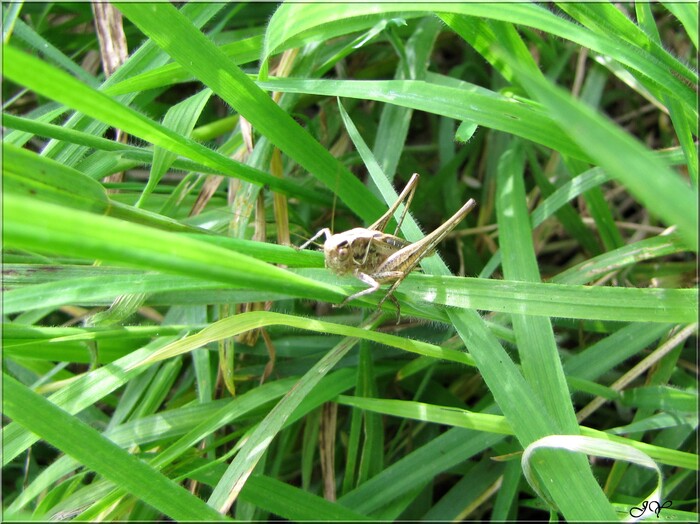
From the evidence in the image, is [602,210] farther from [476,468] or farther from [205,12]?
[205,12]

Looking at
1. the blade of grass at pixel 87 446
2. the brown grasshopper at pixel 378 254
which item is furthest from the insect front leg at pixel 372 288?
the blade of grass at pixel 87 446

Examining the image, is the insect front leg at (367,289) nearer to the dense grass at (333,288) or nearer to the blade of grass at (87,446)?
the dense grass at (333,288)

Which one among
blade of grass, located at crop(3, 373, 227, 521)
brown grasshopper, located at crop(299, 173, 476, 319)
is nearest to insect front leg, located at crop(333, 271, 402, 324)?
brown grasshopper, located at crop(299, 173, 476, 319)

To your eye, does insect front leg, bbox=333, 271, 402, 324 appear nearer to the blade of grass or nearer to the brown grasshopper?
the brown grasshopper

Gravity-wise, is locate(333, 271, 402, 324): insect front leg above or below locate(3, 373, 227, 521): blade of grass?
above

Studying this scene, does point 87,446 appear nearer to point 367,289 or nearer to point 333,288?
point 333,288

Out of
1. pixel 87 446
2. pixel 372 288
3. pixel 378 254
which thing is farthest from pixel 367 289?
pixel 87 446
